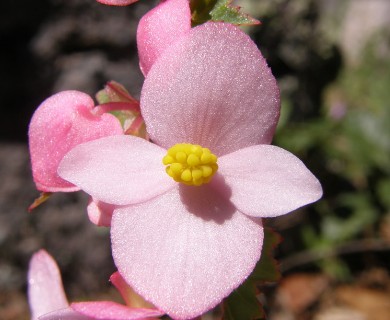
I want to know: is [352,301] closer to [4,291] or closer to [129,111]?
[4,291]

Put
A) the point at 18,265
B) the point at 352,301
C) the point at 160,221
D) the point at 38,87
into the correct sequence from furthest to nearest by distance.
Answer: the point at 352,301, the point at 18,265, the point at 38,87, the point at 160,221

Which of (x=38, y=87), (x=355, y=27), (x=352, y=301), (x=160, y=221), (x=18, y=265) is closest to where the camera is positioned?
(x=160, y=221)

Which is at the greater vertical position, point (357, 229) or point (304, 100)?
point (304, 100)

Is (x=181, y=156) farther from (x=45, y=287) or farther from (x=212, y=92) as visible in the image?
(x=45, y=287)

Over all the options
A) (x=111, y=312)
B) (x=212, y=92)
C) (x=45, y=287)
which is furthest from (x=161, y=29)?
(x=45, y=287)

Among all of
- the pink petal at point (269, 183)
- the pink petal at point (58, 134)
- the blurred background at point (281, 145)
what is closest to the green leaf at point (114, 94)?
the pink petal at point (58, 134)

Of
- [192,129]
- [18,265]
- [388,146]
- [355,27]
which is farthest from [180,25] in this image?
[355,27]
